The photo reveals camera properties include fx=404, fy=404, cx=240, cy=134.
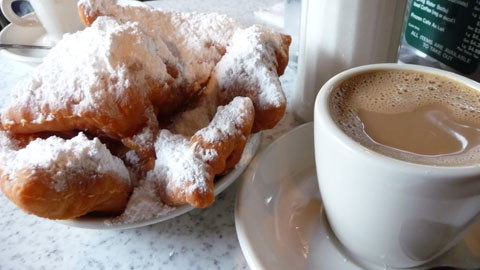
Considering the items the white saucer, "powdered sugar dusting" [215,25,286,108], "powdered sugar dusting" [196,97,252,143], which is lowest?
the white saucer

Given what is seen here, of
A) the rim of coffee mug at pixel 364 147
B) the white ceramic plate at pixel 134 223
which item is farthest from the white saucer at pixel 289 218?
the rim of coffee mug at pixel 364 147

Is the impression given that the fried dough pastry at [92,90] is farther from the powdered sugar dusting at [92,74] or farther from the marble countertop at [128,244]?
the marble countertop at [128,244]

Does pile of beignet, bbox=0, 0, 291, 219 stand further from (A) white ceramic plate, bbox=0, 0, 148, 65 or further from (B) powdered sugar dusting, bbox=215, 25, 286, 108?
(A) white ceramic plate, bbox=0, 0, 148, 65

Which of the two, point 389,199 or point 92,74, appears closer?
point 389,199

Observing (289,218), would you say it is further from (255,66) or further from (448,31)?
(448,31)

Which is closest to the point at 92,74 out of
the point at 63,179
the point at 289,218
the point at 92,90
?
the point at 92,90

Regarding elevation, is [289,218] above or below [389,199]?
below

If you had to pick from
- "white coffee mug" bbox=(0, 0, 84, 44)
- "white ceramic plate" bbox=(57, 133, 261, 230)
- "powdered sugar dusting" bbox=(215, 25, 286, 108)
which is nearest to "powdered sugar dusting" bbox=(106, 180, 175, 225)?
"white ceramic plate" bbox=(57, 133, 261, 230)

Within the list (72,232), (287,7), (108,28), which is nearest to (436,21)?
(287,7)
